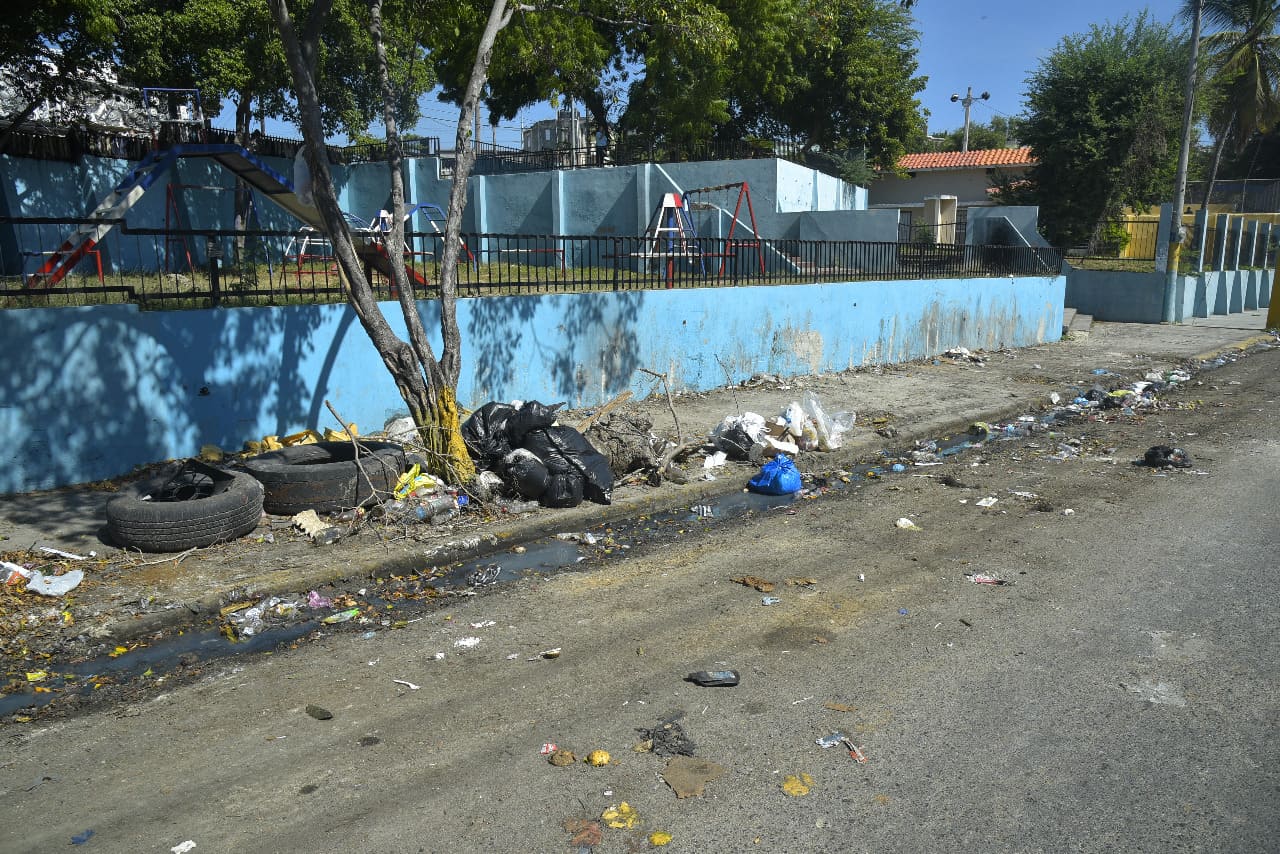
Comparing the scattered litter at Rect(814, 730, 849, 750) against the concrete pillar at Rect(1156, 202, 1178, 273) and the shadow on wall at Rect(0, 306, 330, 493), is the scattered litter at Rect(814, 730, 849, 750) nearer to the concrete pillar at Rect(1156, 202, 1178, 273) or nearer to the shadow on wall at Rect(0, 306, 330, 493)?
the shadow on wall at Rect(0, 306, 330, 493)

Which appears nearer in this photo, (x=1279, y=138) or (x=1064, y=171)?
(x=1064, y=171)

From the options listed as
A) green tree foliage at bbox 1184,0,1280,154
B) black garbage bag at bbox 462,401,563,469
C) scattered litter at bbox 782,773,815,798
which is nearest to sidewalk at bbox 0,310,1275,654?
black garbage bag at bbox 462,401,563,469

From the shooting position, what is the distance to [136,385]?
7379 millimetres

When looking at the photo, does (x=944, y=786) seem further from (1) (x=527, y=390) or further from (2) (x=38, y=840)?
(1) (x=527, y=390)

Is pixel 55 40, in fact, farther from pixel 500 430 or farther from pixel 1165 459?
pixel 1165 459

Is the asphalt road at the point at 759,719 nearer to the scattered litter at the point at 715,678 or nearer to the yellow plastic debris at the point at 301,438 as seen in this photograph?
the scattered litter at the point at 715,678

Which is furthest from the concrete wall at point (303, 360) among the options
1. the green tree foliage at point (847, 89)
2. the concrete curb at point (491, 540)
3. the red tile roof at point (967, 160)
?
the red tile roof at point (967, 160)

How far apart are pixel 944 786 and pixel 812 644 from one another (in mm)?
1349

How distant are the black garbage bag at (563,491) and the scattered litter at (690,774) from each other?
3778mm

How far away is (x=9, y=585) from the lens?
5.33 m

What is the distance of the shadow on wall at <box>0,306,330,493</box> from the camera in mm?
6883

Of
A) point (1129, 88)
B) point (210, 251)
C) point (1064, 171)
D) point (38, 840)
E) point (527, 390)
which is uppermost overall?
point (1129, 88)

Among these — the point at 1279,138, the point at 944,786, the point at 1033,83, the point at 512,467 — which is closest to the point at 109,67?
the point at 512,467

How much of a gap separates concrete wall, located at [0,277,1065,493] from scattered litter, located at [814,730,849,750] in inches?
246
